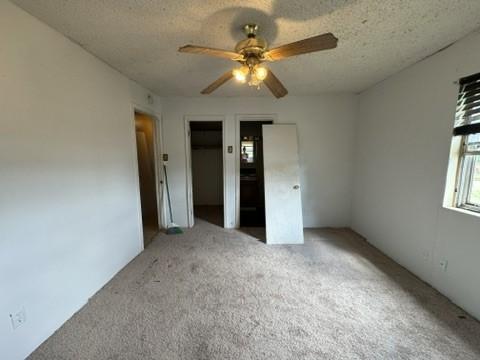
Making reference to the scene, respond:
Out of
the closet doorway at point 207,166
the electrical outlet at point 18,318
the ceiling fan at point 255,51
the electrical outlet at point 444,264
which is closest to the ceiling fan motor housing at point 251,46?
the ceiling fan at point 255,51

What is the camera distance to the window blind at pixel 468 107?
1740mm

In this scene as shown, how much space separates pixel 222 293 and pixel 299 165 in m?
2.44

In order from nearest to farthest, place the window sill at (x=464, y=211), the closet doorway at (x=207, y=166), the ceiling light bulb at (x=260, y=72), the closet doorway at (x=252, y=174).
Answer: the ceiling light bulb at (x=260, y=72) < the window sill at (x=464, y=211) < the closet doorway at (x=252, y=174) < the closet doorway at (x=207, y=166)

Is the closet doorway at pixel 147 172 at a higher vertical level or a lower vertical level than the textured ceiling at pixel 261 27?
lower

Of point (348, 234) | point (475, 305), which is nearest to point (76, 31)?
point (475, 305)

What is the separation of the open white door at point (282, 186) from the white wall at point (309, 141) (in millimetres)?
297

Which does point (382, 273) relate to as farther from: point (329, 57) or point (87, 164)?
point (87, 164)

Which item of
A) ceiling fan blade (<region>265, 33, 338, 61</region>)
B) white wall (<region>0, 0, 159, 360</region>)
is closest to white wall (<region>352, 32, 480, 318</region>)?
ceiling fan blade (<region>265, 33, 338, 61</region>)

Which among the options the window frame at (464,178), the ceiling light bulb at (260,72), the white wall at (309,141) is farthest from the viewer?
the white wall at (309,141)

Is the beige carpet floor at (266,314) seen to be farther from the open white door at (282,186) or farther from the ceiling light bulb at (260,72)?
the ceiling light bulb at (260,72)

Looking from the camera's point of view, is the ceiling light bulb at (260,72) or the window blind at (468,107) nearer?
the ceiling light bulb at (260,72)

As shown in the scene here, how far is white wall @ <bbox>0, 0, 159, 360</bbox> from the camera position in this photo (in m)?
1.30

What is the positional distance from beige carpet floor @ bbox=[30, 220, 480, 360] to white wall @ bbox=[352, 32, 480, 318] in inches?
10.6

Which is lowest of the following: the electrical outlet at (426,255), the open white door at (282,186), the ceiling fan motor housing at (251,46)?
the electrical outlet at (426,255)
